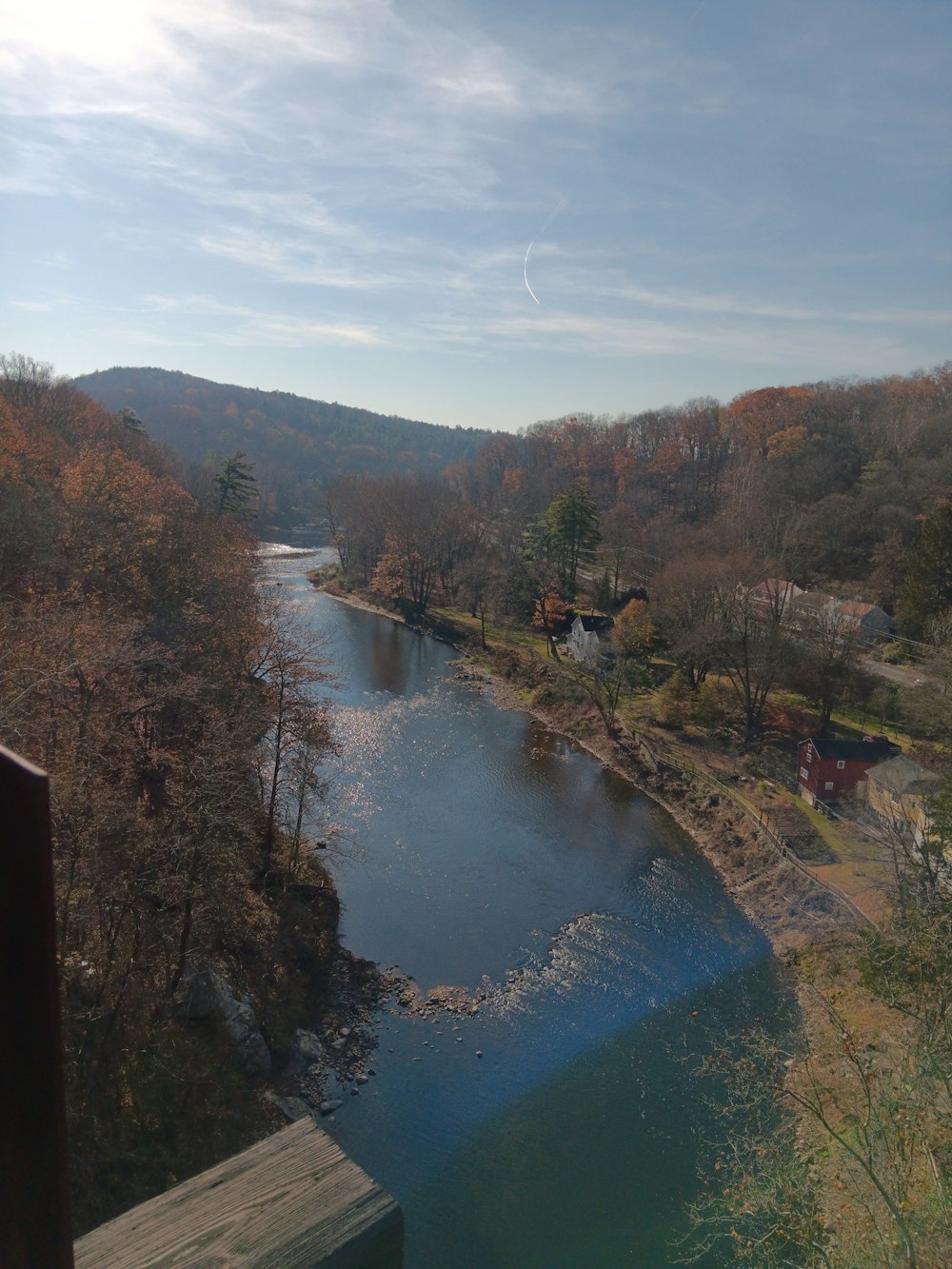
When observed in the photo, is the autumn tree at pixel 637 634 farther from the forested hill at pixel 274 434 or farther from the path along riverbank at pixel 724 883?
the forested hill at pixel 274 434

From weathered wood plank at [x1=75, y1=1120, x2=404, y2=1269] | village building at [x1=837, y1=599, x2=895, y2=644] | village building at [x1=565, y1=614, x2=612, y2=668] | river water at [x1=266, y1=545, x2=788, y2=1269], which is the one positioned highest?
weathered wood plank at [x1=75, y1=1120, x2=404, y2=1269]

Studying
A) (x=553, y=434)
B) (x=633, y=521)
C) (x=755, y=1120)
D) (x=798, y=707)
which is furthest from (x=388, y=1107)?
(x=553, y=434)

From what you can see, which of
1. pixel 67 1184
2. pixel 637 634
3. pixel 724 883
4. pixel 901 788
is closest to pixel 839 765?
pixel 901 788

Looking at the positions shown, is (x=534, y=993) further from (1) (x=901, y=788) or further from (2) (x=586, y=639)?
(2) (x=586, y=639)

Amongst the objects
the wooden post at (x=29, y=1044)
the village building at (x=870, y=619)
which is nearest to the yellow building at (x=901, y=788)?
the village building at (x=870, y=619)

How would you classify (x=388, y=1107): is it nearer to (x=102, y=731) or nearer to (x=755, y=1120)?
(x=755, y=1120)

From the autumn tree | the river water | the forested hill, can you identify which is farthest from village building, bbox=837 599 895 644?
the forested hill

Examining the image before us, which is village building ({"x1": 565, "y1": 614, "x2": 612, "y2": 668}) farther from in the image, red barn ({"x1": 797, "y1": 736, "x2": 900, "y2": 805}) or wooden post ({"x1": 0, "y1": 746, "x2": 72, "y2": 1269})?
wooden post ({"x1": 0, "y1": 746, "x2": 72, "y2": 1269})
